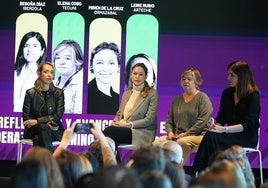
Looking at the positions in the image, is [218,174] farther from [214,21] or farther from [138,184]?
[214,21]

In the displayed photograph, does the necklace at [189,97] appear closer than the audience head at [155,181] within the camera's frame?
No

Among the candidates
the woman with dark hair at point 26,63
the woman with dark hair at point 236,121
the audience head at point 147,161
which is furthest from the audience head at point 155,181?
the woman with dark hair at point 26,63

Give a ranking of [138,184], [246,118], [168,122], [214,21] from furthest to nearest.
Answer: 1. [214,21]
2. [168,122]
3. [246,118]
4. [138,184]

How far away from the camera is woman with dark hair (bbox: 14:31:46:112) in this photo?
24.2 feet

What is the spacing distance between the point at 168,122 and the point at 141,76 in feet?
1.83

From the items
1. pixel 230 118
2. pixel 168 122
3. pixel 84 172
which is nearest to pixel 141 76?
pixel 168 122

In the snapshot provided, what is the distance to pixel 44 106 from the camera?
6.52 meters

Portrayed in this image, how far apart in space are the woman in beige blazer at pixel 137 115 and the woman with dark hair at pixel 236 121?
704 mm

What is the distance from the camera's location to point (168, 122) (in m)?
6.51

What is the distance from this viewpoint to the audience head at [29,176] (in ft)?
8.52

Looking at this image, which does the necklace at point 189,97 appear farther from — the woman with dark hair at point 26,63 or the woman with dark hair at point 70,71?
the woman with dark hair at point 26,63

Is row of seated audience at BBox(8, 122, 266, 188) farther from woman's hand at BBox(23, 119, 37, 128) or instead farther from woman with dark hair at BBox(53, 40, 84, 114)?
woman with dark hair at BBox(53, 40, 84, 114)

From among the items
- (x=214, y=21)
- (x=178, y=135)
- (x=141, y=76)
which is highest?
(x=214, y=21)

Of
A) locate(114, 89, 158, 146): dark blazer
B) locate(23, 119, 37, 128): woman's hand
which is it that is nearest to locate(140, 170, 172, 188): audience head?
locate(114, 89, 158, 146): dark blazer
